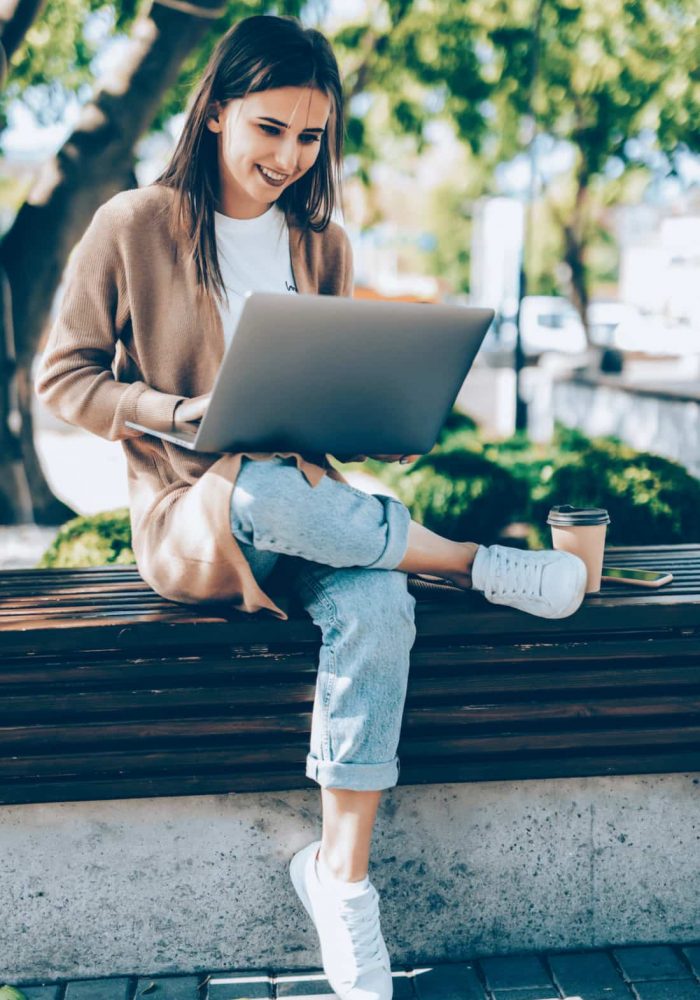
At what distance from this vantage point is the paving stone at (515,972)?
2.65 meters

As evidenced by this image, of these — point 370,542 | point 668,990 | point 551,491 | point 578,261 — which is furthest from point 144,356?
point 578,261

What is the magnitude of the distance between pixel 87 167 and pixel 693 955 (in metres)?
5.94

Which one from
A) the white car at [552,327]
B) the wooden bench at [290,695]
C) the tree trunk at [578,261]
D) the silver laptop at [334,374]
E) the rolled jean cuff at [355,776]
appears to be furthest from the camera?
the white car at [552,327]

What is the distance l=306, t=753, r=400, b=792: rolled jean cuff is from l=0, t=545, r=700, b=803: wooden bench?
177 mm

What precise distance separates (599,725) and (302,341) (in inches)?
44.7

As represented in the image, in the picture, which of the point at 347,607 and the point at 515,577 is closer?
the point at 347,607

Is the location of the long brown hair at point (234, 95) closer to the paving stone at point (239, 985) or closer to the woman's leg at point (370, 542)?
the woman's leg at point (370, 542)

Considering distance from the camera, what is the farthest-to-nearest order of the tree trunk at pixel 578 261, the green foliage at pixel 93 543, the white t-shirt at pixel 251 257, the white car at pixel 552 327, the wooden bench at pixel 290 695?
the white car at pixel 552 327 → the tree trunk at pixel 578 261 → the green foliage at pixel 93 543 → the white t-shirt at pixel 251 257 → the wooden bench at pixel 290 695

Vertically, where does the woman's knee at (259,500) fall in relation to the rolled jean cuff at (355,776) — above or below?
above

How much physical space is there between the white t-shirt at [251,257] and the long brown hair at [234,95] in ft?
0.20

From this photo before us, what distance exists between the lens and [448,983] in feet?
8.72

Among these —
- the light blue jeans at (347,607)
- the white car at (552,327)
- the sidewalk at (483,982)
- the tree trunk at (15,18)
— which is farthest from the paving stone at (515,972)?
the white car at (552,327)

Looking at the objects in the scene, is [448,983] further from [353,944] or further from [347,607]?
[347,607]

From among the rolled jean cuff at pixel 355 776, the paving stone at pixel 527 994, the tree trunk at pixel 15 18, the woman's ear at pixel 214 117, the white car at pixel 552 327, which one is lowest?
the white car at pixel 552 327
